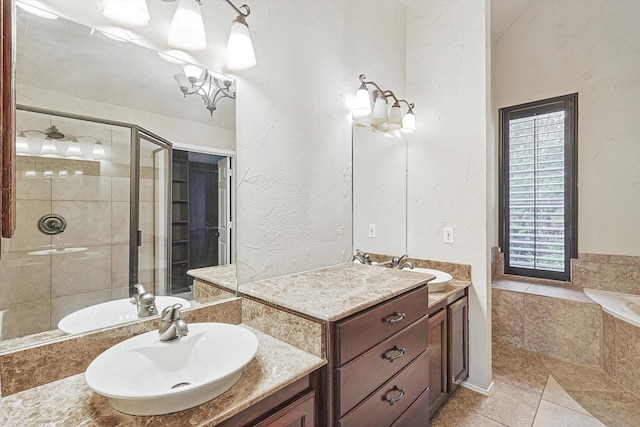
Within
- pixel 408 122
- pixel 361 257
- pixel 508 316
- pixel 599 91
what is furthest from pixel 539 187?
pixel 361 257

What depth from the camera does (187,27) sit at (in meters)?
1.13

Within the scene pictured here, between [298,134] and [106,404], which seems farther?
[298,134]

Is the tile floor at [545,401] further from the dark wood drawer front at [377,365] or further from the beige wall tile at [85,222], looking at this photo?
the beige wall tile at [85,222]

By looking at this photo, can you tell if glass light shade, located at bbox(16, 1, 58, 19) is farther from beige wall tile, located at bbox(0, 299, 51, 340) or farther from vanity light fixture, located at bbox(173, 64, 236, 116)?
beige wall tile, located at bbox(0, 299, 51, 340)

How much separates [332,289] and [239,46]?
1109 mm

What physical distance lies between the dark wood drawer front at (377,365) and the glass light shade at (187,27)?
1326mm

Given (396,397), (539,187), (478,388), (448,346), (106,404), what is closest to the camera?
(106,404)

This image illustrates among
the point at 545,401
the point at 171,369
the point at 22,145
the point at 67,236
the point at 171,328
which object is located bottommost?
the point at 545,401

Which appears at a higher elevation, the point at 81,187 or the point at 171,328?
the point at 81,187

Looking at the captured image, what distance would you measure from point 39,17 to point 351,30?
5.24ft

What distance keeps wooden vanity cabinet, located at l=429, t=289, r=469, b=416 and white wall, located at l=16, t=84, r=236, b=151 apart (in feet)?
4.80

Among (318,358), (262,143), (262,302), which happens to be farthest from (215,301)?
(262,143)

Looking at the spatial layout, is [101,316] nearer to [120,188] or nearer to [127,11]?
[120,188]

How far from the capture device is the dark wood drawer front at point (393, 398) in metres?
1.13
